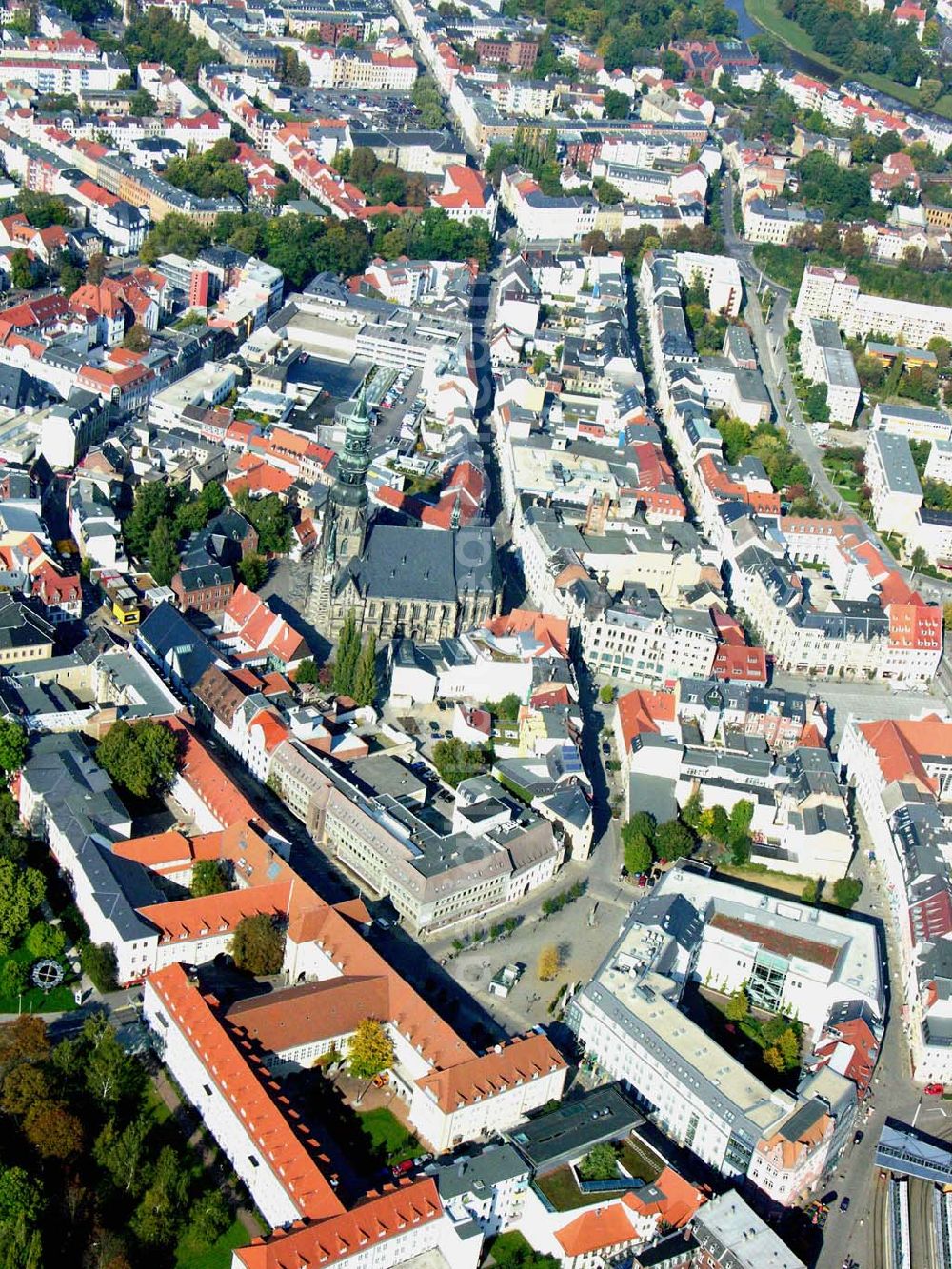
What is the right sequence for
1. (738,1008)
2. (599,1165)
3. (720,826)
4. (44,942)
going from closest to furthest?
(599,1165) < (44,942) < (738,1008) < (720,826)

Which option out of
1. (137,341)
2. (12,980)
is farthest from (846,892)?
(137,341)

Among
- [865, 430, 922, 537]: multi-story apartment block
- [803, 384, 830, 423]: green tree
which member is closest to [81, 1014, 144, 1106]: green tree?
[865, 430, 922, 537]: multi-story apartment block

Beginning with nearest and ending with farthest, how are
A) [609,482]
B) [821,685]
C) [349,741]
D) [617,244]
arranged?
[349,741], [821,685], [609,482], [617,244]

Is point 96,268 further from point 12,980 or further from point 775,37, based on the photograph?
point 775,37

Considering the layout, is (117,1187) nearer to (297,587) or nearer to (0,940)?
(0,940)

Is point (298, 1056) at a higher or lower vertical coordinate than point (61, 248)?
lower

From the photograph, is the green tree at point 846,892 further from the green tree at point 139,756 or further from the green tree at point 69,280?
the green tree at point 69,280

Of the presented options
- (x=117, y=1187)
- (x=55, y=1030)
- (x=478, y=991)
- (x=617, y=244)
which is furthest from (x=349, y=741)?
(x=617, y=244)
